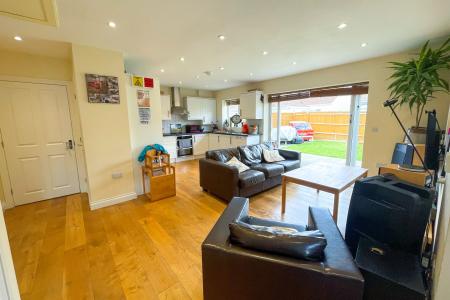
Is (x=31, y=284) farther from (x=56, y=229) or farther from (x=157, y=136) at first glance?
(x=157, y=136)

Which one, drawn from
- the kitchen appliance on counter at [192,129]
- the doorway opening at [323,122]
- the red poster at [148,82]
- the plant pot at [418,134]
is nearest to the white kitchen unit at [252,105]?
the doorway opening at [323,122]

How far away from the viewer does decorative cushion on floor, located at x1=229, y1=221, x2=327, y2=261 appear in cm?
97

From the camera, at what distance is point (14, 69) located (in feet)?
9.55

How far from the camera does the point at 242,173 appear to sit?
3.18 m

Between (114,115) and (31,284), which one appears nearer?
(31,284)

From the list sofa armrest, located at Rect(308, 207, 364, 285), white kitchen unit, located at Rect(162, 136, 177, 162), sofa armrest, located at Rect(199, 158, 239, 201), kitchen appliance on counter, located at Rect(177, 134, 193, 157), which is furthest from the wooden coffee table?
kitchen appliance on counter, located at Rect(177, 134, 193, 157)

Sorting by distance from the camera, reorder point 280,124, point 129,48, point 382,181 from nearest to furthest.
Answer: point 382,181 → point 129,48 → point 280,124

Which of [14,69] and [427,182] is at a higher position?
[14,69]

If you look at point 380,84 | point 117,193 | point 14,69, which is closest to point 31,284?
point 117,193

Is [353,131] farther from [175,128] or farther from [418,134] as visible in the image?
[175,128]

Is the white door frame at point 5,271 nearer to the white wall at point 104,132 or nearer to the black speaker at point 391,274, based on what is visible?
the black speaker at point 391,274

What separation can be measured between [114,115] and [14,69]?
1633 mm

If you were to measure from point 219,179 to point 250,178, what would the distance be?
504mm

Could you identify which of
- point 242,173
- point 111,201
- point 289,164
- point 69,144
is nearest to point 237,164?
point 242,173
